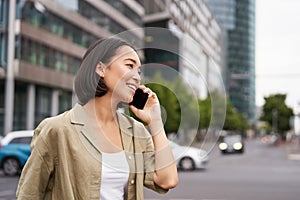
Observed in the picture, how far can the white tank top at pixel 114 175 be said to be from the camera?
187 centimetres

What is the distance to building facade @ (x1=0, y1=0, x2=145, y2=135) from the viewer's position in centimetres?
3269

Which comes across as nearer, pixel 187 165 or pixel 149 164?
pixel 149 164

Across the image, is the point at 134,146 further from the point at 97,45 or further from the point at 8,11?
Answer: the point at 8,11

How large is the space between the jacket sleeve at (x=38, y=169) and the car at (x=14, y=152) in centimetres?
1416

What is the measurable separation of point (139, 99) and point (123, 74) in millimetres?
131

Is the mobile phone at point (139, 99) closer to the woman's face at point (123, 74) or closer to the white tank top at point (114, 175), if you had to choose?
the woman's face at point (123, 74)

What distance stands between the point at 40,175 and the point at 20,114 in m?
34.8

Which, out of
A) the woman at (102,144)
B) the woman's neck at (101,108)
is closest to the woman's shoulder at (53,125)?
the woman at (102,144)

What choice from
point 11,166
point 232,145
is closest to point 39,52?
point 232,145

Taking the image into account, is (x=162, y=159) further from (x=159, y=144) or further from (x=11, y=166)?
(x=11, y=166)

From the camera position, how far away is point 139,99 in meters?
1.88

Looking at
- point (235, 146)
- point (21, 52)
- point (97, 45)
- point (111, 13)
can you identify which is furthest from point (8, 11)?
point (97, 45)

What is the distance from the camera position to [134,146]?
1.94 m

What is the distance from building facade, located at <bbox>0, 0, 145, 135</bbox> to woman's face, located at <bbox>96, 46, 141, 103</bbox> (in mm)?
31482
